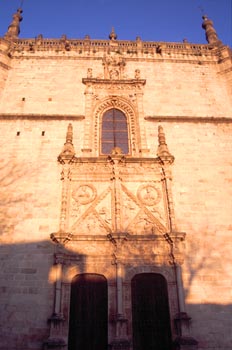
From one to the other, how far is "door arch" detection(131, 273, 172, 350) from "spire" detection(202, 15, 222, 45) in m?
11.1

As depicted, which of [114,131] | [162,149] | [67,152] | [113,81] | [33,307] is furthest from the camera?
[113,81]

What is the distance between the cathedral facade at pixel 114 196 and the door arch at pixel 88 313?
25 millimetres

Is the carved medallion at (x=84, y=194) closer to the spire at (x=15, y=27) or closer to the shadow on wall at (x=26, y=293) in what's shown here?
the shadow on wall at (x=26, y=293)

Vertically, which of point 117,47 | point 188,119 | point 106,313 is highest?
point 117,47

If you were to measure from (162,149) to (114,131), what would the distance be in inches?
79.6

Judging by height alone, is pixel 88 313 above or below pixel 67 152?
below

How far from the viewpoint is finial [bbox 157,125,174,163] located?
1037 cm

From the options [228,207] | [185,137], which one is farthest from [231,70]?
[228,207]

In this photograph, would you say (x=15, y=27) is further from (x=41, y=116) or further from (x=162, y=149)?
(x=162, y=149)

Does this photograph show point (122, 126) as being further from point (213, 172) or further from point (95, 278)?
point (95, 278)

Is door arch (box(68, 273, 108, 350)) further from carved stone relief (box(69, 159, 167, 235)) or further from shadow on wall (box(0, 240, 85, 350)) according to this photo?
carved stone relief (box(69, 159, 167, 235))

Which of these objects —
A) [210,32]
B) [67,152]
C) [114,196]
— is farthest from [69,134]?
[210,32]

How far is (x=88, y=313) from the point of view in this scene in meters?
8.18

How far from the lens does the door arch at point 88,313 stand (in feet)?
25.7
